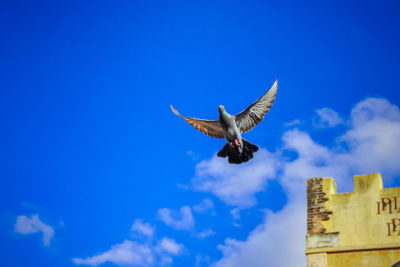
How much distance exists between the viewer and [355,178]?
60.2ft

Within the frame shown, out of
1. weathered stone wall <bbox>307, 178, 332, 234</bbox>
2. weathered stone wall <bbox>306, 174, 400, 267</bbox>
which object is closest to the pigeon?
weathered stone wall <bbox>307, 178, 332, 234</bbox>

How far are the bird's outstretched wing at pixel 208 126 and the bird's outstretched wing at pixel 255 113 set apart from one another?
61 centimetres

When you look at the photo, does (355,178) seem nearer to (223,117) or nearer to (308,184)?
(308,184)

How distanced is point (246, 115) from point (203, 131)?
1418 millimetres

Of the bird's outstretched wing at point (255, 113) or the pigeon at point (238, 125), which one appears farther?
the bird's outstretched wing at point (255, 113)

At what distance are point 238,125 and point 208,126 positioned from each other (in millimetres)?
920

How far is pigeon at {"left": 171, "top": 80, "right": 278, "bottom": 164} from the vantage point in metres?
17.4

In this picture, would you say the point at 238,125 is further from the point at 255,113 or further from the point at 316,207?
→ the point at 316,207

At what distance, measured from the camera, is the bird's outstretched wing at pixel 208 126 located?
17.9m

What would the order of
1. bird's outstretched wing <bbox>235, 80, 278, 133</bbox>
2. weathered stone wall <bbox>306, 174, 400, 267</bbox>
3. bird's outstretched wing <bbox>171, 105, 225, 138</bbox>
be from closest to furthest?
1. weathered stone wall <bbox>306, 174, 400, 267</bbox>
2. bird's outstretched wing <bbox>235, 80, 278, 133</bbox>
3. bird's outstretched wing <bbox>171, 105, 225, 138</bbox>

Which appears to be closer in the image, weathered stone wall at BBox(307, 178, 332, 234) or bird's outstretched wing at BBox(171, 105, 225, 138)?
bird's outstretched wing at BBox(171, 105, 225, 138)

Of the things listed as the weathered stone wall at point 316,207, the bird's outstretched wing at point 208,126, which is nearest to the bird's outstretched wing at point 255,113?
the bird's outstretched wing at point 208,126

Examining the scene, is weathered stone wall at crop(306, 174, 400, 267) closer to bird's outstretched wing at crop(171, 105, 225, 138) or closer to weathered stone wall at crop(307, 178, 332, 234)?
weathered stone wall at crop(307, 178, 332, 234)

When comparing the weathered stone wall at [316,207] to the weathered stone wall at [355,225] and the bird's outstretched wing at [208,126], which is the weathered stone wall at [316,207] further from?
the bird's outstretched wing at [208,126]
